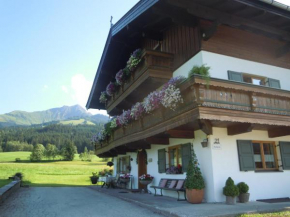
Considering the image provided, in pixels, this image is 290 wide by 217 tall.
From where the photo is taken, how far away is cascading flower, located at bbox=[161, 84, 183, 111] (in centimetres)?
851

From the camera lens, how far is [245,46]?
11.4m

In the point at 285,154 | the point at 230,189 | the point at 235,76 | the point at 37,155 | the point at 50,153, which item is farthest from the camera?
the point at 50,153

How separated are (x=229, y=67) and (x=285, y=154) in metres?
4.57

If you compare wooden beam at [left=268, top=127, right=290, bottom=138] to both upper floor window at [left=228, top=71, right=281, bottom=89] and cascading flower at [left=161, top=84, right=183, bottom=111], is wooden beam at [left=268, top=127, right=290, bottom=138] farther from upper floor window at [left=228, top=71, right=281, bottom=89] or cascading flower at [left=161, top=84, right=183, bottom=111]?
cascading flower at [left=161, top=84, right=183, bottom=111]

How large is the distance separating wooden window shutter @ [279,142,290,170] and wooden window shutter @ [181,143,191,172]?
13.5ft

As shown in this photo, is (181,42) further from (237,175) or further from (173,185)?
(173,185)

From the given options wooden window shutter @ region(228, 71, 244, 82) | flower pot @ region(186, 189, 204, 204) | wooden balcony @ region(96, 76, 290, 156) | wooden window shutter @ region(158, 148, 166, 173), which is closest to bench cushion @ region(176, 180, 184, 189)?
flower pot @ region(186, 189, 204, 204)

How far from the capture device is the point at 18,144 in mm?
116000

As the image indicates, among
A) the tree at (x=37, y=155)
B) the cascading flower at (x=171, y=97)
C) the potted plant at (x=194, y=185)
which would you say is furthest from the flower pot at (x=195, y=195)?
the tree at (x=37, y=155)

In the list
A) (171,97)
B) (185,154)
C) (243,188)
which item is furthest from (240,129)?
(171,97)

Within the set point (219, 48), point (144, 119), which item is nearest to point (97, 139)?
point (144, 119)

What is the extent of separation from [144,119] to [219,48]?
14.5ft

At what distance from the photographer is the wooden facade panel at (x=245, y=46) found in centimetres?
1054

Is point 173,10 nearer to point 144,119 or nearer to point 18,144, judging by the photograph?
point 144,119
